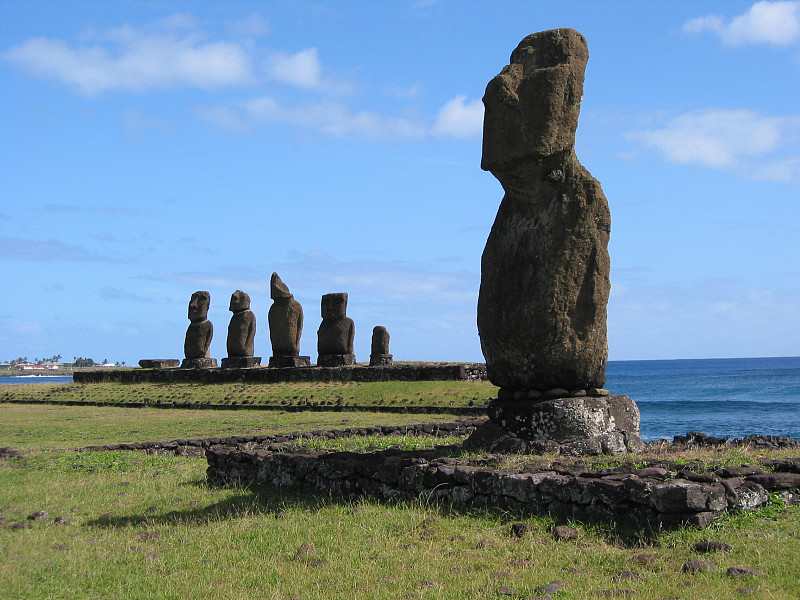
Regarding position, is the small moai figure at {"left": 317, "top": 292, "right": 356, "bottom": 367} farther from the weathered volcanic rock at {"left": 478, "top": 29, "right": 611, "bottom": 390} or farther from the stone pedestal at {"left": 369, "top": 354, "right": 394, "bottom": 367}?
the weathered volcanic rock at {"left": 478, "top": 29, "right": 611, "bottom": 390}

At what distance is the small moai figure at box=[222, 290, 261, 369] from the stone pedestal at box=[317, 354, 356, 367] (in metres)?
3.89

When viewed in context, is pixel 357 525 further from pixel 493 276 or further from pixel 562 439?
pixel 493 276

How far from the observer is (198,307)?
40281mm

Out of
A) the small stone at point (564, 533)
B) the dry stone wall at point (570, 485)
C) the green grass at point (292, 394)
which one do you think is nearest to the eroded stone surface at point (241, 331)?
the green grass at point (292, 394)

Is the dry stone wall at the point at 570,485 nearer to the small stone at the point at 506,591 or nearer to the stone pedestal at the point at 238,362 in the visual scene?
the small stone at the point at 506,591

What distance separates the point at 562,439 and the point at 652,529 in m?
3.17

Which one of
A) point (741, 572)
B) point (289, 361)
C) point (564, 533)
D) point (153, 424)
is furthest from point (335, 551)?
point (289, 361)

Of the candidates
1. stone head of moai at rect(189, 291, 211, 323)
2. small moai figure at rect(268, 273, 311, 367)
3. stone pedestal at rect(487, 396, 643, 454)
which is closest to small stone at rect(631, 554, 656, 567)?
stone pedestal at rect(487, 396, 643, 454)

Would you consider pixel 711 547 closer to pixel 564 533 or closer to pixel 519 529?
pixel 564 533

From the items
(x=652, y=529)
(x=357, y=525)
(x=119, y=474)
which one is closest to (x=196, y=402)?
(x=119, y=474)

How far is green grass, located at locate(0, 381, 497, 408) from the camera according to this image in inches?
1040

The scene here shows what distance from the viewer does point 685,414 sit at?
167 ft

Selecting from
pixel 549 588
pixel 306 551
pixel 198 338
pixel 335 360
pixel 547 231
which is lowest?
pixel 306 551

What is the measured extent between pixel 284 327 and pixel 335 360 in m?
2.69
